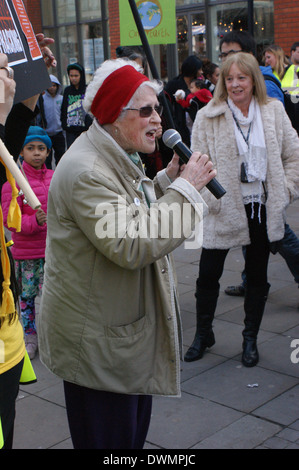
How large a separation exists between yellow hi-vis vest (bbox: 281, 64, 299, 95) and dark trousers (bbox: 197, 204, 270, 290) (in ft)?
14.4

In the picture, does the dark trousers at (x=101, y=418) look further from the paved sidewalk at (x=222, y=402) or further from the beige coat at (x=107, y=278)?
the paved sidewalk at (x=222, y=402)

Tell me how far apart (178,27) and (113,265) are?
1304 centimetres

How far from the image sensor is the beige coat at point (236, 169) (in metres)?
4.21

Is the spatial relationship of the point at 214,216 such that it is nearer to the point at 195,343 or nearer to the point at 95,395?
the point at 195,343

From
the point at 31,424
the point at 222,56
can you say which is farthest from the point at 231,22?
the point at 31,424

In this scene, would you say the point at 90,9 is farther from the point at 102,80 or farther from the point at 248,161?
the point at 102,80

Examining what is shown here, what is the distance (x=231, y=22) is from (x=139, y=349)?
12107 mm

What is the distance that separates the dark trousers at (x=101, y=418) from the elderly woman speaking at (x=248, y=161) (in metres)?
1.93

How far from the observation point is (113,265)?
2.41 meters

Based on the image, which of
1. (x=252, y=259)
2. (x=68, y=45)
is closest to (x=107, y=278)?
(x=252, y=259)

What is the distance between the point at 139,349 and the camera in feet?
8.12

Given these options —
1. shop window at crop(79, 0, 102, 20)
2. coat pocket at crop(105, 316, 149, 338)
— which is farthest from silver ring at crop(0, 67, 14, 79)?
shop window at crop(79, 0, 102, 20)

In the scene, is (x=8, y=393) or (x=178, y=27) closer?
(x=8, y=393)

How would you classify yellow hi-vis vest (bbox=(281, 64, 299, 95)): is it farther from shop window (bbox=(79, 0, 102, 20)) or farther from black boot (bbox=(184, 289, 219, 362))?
shop window (bbox=(79, 0, 102, 20))
